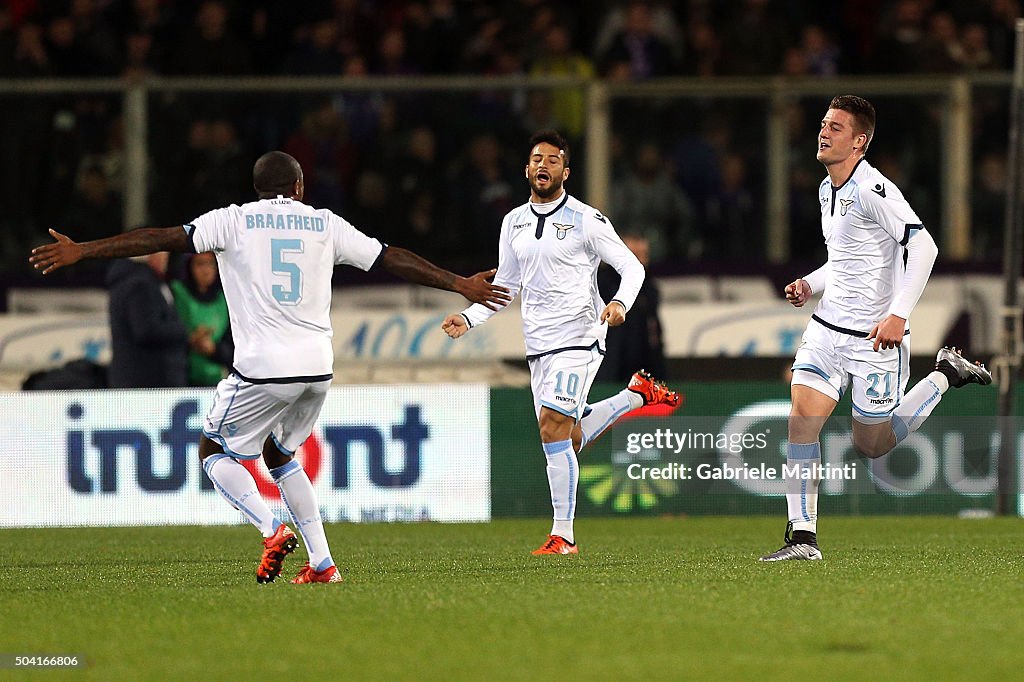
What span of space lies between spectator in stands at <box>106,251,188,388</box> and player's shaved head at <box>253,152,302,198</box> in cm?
533

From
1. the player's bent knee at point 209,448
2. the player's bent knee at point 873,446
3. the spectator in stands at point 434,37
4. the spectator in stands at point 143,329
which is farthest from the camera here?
the spectator in stands at point 434,37

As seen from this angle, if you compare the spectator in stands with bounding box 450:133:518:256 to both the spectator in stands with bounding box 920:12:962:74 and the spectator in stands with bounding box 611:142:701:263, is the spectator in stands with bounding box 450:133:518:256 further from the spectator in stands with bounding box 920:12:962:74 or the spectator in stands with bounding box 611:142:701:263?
the spectator in stands with bounding box 920:12:962:74

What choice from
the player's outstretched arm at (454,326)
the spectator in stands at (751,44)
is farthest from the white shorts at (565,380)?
the spectator in stands at (751,44)

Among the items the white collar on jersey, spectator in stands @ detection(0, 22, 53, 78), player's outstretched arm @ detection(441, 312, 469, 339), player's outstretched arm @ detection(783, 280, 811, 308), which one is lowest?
player's outstretched arm @ detection(441, 312, 469, 339)

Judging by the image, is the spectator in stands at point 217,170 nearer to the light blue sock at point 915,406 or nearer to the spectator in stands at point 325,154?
the spectator in stands at point 325,154

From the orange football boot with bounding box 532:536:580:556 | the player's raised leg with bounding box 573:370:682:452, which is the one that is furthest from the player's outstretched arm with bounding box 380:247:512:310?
the player's raised leg with bounding box 573:370:682:452

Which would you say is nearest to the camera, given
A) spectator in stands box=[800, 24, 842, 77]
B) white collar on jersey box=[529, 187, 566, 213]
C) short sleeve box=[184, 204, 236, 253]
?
short sleeve box=[184, 204, 236, 253]

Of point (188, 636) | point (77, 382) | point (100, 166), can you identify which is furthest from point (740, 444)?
point (188, 636)

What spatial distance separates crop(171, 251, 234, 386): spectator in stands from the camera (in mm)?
14258

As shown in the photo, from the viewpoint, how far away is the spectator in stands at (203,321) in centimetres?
1426

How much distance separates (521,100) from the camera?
15633 mm

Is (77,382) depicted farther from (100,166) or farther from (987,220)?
(987,220)

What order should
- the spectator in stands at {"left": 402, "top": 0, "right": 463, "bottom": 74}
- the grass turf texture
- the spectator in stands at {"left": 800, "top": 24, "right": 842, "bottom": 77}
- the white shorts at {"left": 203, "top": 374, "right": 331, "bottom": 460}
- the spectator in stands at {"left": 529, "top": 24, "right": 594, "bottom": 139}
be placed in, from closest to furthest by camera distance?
1. the grass turf texture
2. the white shorts at {"left": 203, "top": 374, "right": 331, "bottom": 460}
3. the spectator in stands at {"left": 529, "top": 24, "right": 594, "bottom": 139}
4. the spectator in stands at {"left": 402, "top": 0, "right": 463, "bottom": 74}
5. the spectator in stands at {"left": 800, "top": 24, "right": 842, "bottom": 77}

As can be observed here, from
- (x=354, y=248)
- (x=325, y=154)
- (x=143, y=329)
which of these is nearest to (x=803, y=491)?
(x=354, y=248)
